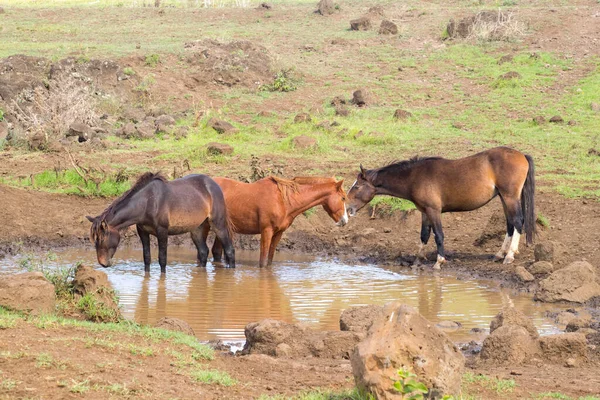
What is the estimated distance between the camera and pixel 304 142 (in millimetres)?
20016

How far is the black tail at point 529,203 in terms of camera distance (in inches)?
551

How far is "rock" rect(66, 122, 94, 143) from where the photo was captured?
21.2 m

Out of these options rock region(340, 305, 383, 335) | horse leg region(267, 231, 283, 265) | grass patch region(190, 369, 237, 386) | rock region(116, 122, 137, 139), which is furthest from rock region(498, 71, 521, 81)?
grass patch region(190, 369, 237, 386)

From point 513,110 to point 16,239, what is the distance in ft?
45.1

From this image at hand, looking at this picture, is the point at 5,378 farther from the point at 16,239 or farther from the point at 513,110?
the point at 513,110

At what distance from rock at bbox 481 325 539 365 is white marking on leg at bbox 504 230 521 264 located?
18.2 ft

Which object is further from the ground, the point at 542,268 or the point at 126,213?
the point at 126,213

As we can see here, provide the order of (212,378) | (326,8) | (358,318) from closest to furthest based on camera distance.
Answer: (212,378) → (358,318) → (326,8)

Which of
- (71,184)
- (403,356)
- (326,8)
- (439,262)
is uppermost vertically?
(326,8)

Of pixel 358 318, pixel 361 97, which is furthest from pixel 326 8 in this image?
pixel 358 318

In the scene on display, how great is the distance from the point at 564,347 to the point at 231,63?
20510mm

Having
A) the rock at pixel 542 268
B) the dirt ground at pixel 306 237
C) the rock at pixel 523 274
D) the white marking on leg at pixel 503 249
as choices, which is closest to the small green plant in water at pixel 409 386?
the dirt ground at pixel 306 237

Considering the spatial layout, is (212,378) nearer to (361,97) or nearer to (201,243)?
(201,243)

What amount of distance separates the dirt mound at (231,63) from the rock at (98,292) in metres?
17.4
